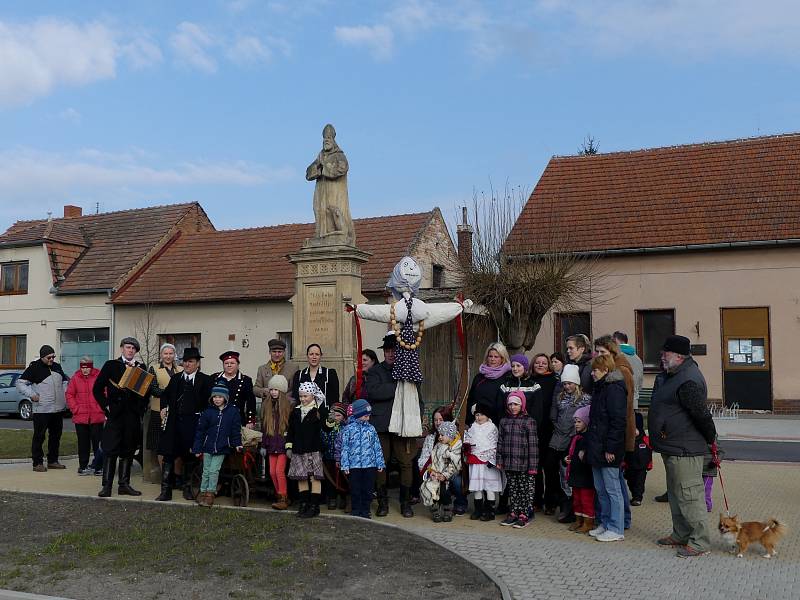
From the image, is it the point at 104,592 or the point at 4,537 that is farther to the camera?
the point at 4,537

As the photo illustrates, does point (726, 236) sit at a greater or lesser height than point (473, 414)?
greater

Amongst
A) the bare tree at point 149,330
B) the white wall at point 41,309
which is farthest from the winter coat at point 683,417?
the white wall at point 41,309

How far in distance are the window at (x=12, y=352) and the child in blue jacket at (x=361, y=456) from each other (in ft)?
83.8

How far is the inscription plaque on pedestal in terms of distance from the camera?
11039 mm

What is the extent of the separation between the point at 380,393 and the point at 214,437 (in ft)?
6.02

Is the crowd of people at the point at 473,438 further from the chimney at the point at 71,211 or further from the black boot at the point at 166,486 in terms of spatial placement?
the chimney at the point at 71,211

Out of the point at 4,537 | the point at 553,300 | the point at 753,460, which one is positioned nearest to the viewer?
the point at 4,537

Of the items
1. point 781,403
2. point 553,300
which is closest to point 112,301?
point 553,300

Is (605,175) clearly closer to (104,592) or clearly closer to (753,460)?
(753,460)

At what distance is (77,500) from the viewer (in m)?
9.47

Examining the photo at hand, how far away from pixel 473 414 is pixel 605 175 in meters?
18.1

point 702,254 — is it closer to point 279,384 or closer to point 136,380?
point 279,384

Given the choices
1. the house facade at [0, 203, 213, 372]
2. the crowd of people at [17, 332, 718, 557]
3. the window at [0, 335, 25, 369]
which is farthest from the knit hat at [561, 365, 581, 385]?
the window at [0, 335, 25, 369]

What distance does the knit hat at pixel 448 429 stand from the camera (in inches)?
330
